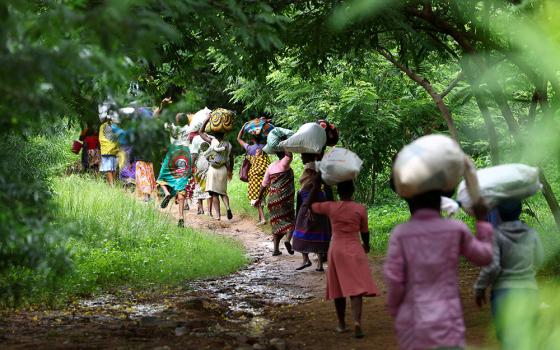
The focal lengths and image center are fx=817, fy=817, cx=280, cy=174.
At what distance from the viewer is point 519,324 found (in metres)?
2.01

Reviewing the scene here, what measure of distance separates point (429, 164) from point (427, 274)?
1.90 ft

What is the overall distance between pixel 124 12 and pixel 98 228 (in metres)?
9.08

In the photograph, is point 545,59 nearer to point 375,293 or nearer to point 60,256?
point 60,256

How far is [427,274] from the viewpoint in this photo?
409cm

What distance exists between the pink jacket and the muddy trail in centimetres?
129

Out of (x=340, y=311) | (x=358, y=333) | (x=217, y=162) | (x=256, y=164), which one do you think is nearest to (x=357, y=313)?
(x=358, y=333)

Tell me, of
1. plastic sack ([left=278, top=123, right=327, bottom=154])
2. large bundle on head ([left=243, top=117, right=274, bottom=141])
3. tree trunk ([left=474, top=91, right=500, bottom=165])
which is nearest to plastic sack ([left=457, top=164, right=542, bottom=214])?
tree trunk ([left=474, top=91, right=500, bottom=165])

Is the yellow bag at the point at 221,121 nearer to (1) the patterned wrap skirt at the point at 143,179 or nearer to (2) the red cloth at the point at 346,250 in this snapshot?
(1) the patterned wrap skirt at the point at 143,179

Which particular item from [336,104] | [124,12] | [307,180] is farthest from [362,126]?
[124,12]

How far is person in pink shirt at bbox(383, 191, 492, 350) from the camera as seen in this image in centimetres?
401

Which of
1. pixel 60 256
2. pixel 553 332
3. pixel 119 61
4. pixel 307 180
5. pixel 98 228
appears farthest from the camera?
pixel 98 228

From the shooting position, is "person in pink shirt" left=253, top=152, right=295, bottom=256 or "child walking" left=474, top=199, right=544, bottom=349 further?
"person in pink shirt" left=253, top=152, right=295, bottom=256

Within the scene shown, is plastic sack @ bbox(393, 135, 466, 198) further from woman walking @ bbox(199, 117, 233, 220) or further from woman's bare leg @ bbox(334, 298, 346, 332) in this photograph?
woman walking @ bbox(199, 117, 233, 220)

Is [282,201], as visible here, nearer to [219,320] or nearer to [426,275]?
[219,320]
